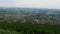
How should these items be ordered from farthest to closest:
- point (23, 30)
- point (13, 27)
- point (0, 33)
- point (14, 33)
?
point (13, 27)
point (23, 30)
point (14, 33)
point (0, 33)

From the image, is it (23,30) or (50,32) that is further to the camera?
(23,30)

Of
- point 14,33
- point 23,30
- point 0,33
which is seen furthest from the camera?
point 23,30

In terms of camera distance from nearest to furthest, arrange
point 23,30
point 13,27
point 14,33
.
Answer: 1. point 14,33
2. point 23,30
3. point 13,27

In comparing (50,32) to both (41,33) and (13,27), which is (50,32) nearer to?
(41,33)

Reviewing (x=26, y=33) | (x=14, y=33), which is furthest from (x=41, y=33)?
(x=14, y=33)

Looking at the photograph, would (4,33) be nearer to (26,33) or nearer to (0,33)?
(0,33)

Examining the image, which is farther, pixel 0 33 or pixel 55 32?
pixel 55 32

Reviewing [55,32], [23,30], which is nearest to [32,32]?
[23,30]
